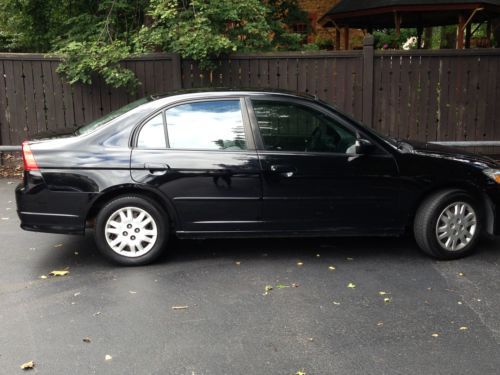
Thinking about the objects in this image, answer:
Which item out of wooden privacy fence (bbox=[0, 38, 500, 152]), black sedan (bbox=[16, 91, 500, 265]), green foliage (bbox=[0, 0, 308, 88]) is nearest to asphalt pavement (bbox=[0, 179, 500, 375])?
black sedan (bbox=[16, 91, 500, 265])

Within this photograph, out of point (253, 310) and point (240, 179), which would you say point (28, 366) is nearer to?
point (253, 310)

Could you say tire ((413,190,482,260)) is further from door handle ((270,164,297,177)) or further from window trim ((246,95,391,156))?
door handle ((270,164,297,177))

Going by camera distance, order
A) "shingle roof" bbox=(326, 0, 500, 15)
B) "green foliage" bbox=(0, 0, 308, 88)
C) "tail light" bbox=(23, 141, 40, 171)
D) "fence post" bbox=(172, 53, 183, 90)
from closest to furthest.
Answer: "tail light" bbox=(23, 141, 40, 171)
"green foliage" bbox=(0, 0, 308, 88)
"fence post" bbox=(172, 53, 183, 90)
"shingle roof" bbox=(326, 0, 500, 15)

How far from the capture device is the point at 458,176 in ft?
17.3

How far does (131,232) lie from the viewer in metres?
5.13

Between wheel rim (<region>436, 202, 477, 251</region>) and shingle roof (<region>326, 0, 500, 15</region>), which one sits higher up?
shingle roof (<region>326, 0, 500, 15</region>)

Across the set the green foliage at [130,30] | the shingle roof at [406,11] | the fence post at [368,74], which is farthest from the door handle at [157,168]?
the shingle roof at [406,11]

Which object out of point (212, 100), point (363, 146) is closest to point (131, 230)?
point (212, 100)

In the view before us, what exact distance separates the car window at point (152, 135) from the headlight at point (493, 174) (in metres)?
3.05

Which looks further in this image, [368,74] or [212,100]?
[368,74]

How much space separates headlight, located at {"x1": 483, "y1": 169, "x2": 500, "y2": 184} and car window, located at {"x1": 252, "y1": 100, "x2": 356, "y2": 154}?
4.35ft

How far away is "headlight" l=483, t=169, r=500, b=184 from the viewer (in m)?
5.38

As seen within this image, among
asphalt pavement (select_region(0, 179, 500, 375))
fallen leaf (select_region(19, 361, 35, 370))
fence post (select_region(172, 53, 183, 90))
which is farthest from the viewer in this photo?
fence post (select_region(172, 53, 183, 90))

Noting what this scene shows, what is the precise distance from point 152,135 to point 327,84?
5035mm
